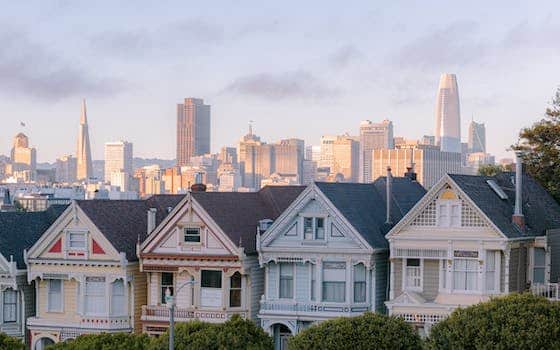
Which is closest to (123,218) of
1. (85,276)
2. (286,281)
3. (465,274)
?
(85,276)

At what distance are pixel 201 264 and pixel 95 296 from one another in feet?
16.4

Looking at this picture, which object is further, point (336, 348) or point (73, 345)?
point (73, 345)

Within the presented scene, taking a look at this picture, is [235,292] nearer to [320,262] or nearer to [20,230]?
[320,262]

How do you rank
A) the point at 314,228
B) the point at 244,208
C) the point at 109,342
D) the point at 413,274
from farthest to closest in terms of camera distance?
the point at 244,208 → the point at 314,228 → the point at 413,274 → the point at 109,342

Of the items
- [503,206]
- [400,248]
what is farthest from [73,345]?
[503,206]

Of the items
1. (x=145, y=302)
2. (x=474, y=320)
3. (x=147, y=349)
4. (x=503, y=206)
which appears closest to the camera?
(x=474, y=320)

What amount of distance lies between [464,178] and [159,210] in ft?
48.2

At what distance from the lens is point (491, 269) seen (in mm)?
53625

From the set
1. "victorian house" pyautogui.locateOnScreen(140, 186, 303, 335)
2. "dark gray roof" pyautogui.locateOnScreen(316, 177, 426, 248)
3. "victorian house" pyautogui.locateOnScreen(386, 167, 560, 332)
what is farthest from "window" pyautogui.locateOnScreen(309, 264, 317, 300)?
"victorian house" pyautogui.locateOnScreen(386, 167, 560, 332)

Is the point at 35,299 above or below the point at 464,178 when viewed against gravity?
below

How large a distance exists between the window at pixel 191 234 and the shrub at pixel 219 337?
5743 mm

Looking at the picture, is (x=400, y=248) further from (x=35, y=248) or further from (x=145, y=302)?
(x=35, y=248)

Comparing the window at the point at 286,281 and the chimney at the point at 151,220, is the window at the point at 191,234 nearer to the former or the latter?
the chimney at the point at 151,220

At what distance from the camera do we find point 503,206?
5578 centimetres
